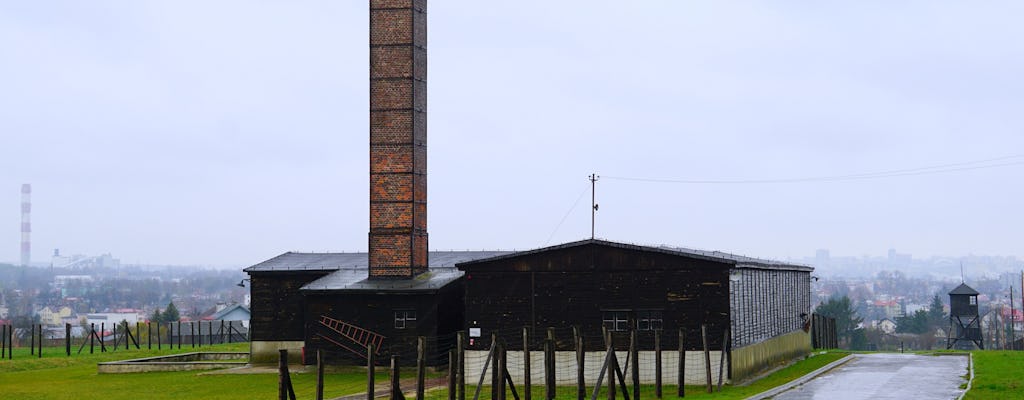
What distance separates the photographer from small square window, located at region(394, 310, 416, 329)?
48.3 m

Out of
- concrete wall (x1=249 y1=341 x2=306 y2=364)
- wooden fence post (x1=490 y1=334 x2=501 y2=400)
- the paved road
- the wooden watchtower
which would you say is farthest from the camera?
the wooden watchtower

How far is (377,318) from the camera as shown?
160 ft

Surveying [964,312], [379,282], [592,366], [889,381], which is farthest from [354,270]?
[964,312]

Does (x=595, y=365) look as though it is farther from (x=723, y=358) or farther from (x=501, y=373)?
(x=501, y=373)

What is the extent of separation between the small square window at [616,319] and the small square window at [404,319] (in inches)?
338

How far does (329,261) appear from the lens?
57.1 m

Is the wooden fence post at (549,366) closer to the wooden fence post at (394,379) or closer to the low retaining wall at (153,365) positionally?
the wooden fence post at (394,379)

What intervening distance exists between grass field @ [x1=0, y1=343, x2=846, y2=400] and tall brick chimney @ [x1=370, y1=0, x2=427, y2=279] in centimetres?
566

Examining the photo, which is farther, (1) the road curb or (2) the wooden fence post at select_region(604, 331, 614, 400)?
(1) the road curb

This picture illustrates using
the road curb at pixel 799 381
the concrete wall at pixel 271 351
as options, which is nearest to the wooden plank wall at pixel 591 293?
the road curb at pixel 799 381

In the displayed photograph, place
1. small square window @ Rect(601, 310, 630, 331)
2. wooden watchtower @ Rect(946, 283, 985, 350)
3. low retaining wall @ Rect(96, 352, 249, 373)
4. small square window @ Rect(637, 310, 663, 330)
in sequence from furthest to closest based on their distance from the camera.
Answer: wooden watchtower @ Rect(946, 283, 985, 350) < low retaining wall @ Rect(96, 352, 249, 373) < small square window @ Rect(601, 310, 630, 331) < small square window @ Rect(637, 310, 663, 330)

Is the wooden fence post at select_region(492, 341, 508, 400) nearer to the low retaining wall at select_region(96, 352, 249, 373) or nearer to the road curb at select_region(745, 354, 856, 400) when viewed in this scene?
the road curb at select_region(745, 354, 856, 400)

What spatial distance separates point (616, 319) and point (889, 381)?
9.43 metres

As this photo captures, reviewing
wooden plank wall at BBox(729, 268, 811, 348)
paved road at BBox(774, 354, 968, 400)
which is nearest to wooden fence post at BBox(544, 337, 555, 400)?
paved road at BBox(774, 354, 968, 400)
